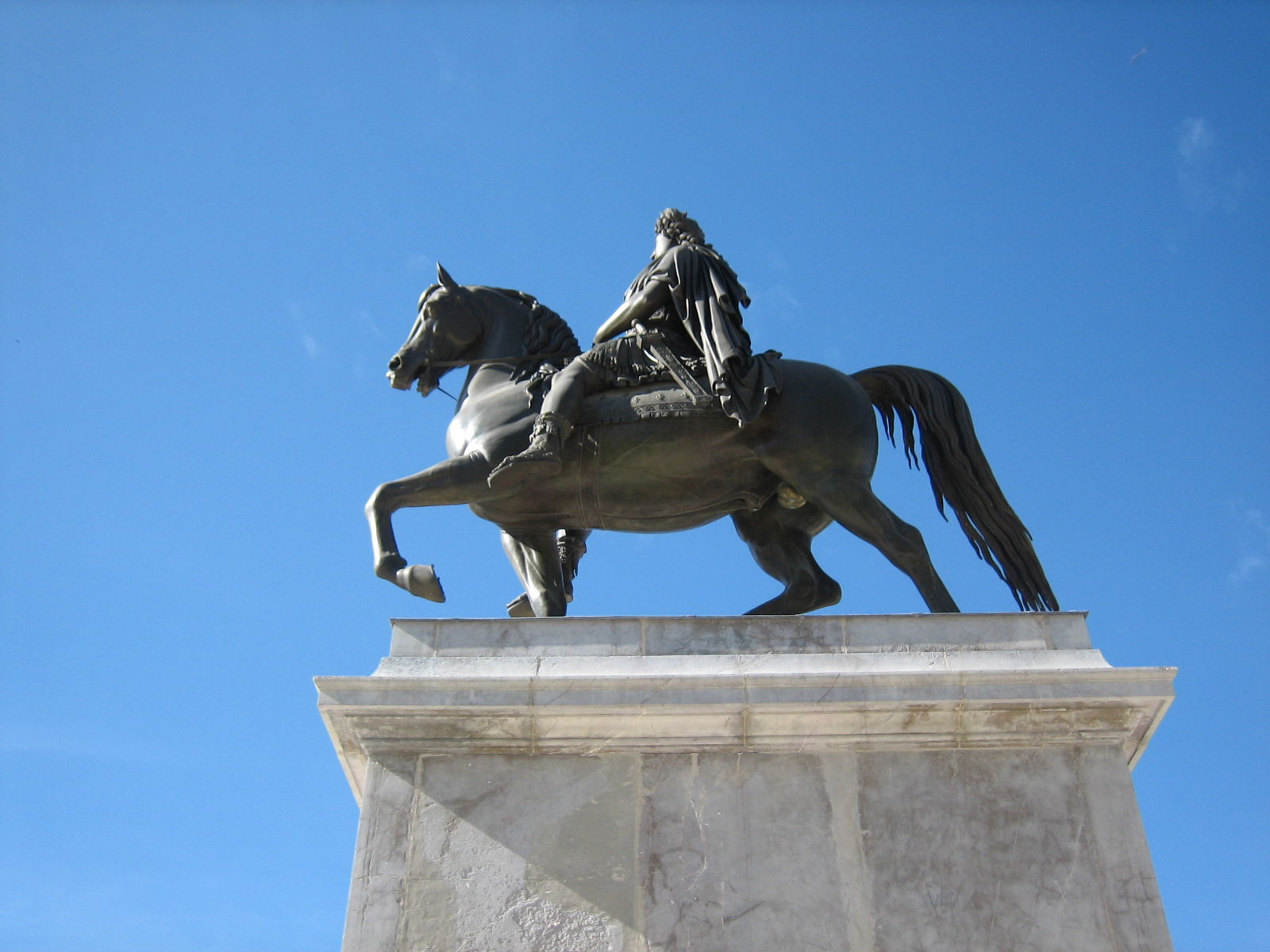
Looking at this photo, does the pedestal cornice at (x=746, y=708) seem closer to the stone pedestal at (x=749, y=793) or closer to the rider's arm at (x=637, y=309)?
the stone pedestal at (x=749, y=793)

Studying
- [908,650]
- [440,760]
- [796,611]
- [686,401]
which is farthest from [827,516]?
[440,760]

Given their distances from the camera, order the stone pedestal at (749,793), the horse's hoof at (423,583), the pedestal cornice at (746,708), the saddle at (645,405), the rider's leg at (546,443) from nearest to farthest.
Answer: the stone pedestal at (749,793)
the pedestal cornice at (746,708)
the horse's hoof at (423,583)
the rider's leg at (546,443)
the saddle at (645,405)

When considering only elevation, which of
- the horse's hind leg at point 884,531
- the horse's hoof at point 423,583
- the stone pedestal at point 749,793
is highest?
the horse's hind leg at point 884,531

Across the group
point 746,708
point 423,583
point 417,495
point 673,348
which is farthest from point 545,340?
point 746,708

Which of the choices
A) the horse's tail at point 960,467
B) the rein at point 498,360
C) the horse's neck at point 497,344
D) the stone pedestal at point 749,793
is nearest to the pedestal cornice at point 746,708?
the stone pedestal at point 749,793

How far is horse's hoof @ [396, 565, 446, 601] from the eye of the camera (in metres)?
7.77

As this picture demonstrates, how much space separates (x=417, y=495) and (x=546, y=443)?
0.83 meters

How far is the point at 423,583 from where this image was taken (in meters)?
7.79

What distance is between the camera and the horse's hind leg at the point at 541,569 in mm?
8820

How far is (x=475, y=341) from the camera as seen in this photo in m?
9.84

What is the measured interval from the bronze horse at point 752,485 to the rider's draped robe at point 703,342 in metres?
0.15

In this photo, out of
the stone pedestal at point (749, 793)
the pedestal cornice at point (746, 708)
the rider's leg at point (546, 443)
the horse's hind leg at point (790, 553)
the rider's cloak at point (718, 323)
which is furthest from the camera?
the horse's hind leg at point (790, 553)

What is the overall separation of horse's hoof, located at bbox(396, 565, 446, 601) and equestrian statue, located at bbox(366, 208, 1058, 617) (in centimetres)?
3

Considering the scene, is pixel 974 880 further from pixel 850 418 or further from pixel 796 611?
pixel 850 418
